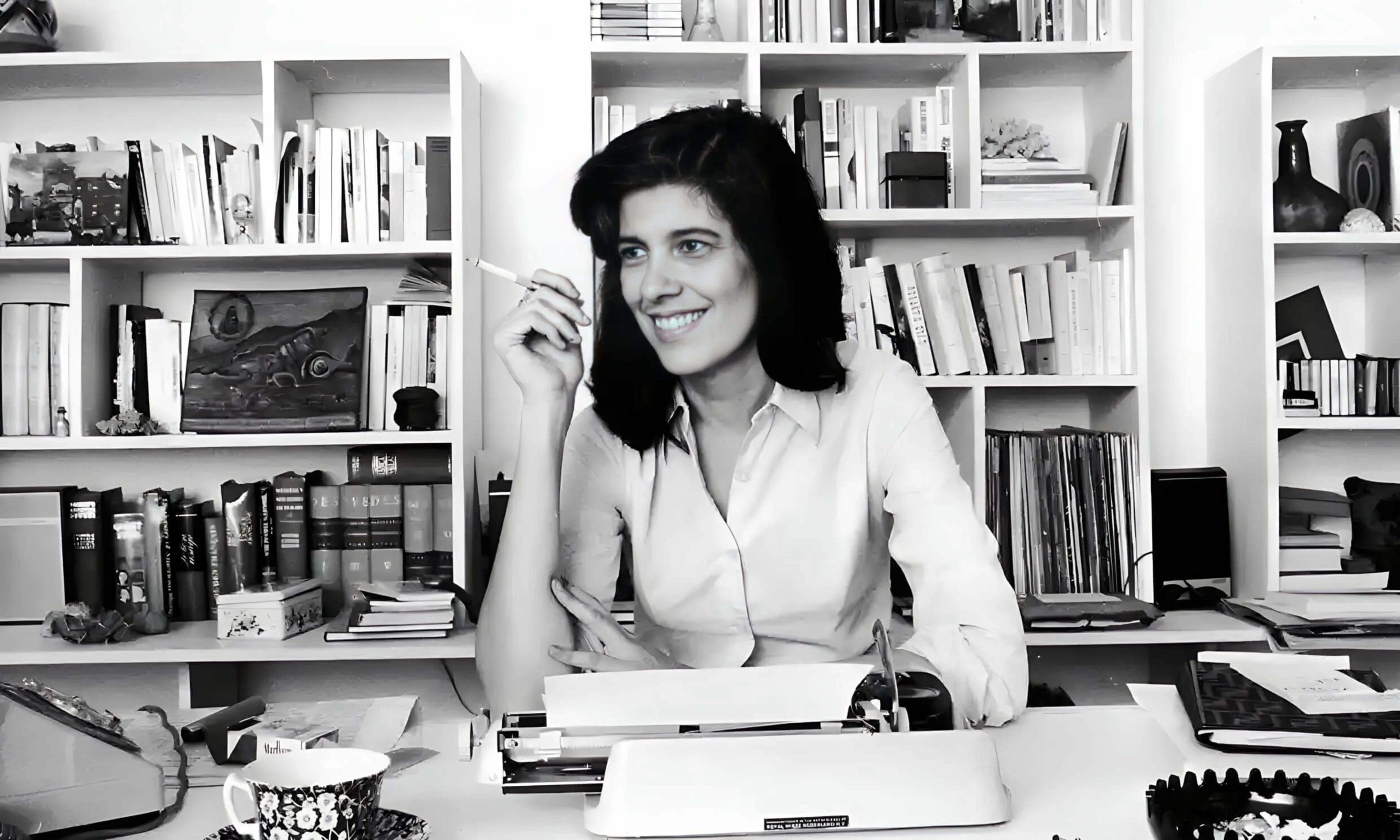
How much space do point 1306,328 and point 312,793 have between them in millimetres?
2560

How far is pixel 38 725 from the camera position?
88 cm

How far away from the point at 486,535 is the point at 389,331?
0.51 metres

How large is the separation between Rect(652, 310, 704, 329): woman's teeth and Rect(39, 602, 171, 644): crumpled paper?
1449 mm

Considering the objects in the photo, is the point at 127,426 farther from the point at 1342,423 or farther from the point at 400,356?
the point at 1342,423

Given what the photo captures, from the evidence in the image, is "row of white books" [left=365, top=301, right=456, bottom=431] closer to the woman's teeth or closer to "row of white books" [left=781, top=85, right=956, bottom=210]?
"row of white books" [left=781, top=85, right=956, bottom=210]

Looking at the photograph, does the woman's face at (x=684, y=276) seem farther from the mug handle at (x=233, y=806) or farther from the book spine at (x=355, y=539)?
the book spine at (x=355, y=539)

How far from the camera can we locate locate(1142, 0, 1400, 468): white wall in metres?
2.70

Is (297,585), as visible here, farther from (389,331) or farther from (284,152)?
(284,152)

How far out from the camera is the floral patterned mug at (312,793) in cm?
75

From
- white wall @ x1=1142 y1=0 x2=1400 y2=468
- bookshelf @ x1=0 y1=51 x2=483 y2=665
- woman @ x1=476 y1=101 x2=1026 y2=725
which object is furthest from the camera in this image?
white wall @ x1=1142 y1=0 x2=1400 y2=468

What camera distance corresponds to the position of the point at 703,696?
0.94 metres

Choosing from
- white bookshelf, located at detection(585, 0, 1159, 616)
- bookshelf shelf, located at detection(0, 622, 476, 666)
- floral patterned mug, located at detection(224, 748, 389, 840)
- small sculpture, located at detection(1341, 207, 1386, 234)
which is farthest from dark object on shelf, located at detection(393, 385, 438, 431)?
small sculpture, located at detection(1341, 207, 1386, 234)

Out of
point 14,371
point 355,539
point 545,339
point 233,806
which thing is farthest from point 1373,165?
point 14,371

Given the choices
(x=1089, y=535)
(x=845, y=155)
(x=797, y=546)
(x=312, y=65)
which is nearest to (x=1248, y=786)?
(x=797, y=546)
